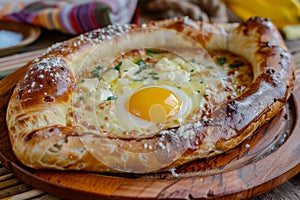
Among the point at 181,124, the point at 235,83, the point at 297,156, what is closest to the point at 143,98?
the point at 181,124

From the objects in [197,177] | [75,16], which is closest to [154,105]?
[197,177]

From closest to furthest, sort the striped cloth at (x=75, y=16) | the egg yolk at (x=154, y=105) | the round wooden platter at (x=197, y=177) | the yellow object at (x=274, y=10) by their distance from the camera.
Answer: the round wooden platter at (x=197, y=177) → the egg yolk at (x=154, y=105) → the striped cloth at (x=75, y=16) → the yellow object at (x=274, y=10)

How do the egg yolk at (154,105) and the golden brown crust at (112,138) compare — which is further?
the egg yolk at (154,105)

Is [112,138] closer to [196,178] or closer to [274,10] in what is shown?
[196,178]

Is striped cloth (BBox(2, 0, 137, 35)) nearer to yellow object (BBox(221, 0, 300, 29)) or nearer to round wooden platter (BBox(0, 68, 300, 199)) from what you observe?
yellow object (BBox(221, 0, 300, 29))

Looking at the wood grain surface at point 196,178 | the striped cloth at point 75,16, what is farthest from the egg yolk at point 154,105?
the striped cloth at point 75,16

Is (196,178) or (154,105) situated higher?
(154,105)

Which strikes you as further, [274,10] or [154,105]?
[274,10]

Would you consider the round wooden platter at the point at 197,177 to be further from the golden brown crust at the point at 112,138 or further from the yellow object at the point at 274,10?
the yellow object at the point at 274,10
